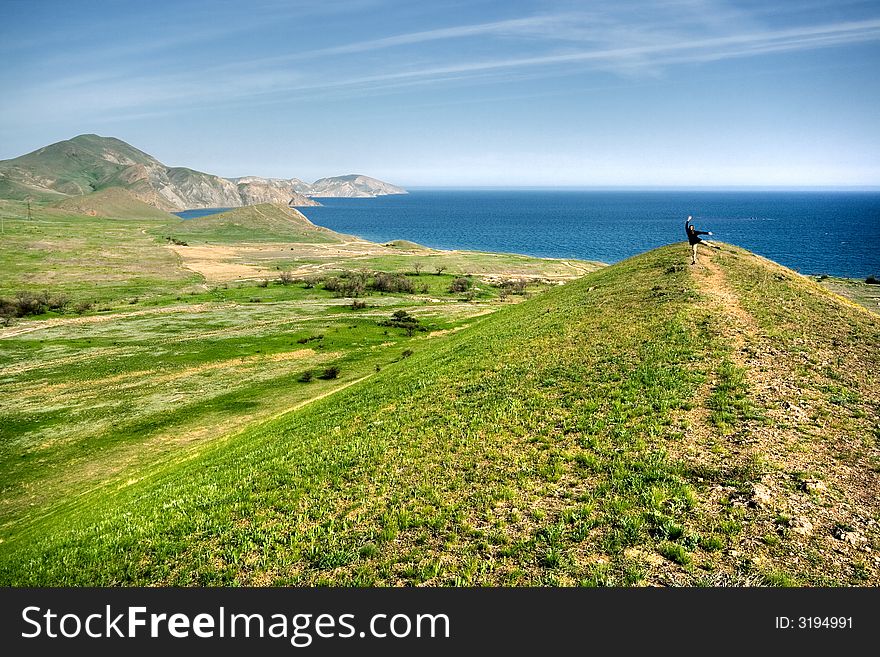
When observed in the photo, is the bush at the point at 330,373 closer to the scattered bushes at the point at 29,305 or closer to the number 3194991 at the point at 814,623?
the number 3194991 at the point at 814,623

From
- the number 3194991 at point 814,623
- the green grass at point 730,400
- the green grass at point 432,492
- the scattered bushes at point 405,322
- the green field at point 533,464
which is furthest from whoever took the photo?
the scattered bushes at point 405,322

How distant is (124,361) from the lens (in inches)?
2406

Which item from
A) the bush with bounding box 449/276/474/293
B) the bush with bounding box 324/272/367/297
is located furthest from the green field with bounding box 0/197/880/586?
the bush with bounding box 449/276/474/293

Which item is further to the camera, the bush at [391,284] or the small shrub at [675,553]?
the bush at [391,284]

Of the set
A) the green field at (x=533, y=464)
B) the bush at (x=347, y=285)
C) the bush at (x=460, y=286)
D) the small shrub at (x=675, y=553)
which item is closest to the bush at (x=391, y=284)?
the bush at (x=347, y=285)

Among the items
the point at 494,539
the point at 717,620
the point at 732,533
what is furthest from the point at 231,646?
the point at 732,533

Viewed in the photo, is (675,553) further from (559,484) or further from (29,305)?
(29,305)

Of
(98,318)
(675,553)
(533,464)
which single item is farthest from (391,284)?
(675,553)

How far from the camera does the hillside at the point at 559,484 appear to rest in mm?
11602

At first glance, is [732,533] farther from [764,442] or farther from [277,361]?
[277,361]

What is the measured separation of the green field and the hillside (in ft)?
0.27

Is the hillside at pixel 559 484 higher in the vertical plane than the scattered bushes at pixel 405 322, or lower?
higher

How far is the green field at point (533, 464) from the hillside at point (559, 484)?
8 cm

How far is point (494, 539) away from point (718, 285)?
103 ft
